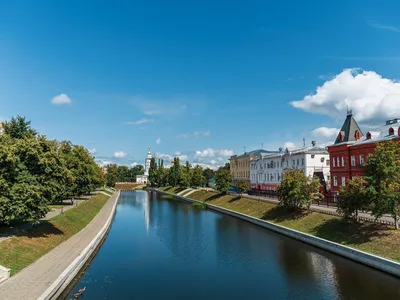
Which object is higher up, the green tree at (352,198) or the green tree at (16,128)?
the green tree at (16,128)

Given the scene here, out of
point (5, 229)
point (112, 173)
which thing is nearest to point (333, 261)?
point (5, 229)

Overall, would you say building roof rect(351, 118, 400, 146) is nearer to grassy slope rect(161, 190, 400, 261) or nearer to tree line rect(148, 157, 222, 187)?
grassy slope rect(161, 190, 400, 261)

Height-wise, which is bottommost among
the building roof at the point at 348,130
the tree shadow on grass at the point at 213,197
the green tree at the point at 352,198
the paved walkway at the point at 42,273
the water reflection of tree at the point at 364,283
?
the water reflection of tree at the point at 364,283

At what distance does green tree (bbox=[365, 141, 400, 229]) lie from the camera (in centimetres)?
2744

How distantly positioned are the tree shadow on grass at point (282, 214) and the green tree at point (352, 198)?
923cm

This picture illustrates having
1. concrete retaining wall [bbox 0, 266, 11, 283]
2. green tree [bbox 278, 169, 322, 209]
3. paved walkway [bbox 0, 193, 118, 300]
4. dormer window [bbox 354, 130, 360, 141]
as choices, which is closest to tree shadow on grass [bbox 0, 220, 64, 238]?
paved walkway [bbox 0, 193, 118, 300]

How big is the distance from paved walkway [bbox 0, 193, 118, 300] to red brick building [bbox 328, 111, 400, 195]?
3810 centimetres

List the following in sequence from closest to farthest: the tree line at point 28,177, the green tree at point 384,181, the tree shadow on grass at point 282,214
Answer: the tree line at point 28,177 → the green tree at point 384,181 → the tree shadow on grass at point 282,214

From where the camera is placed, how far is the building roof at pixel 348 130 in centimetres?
5184

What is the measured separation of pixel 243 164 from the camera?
97250 mm

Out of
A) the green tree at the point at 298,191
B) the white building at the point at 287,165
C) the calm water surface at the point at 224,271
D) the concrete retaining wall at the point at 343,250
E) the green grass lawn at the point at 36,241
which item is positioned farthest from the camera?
the white building at the point at 287,165

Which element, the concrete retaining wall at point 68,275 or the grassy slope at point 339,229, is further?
the grassy slope at point 339,229

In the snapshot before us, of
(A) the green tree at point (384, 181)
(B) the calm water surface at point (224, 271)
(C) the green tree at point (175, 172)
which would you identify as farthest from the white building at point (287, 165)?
(C) the green tree at point (175, 172)

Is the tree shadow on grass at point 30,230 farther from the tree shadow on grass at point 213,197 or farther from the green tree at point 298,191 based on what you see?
the tree shadow on grass at point 213,197
